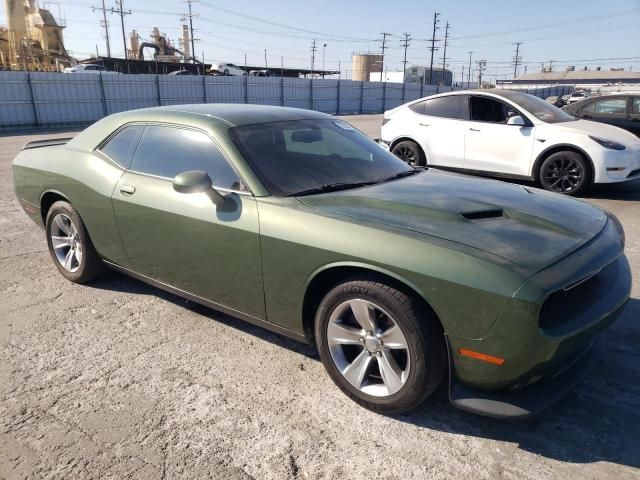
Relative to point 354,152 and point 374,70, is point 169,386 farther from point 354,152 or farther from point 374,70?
point 374,70

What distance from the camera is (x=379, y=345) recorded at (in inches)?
103

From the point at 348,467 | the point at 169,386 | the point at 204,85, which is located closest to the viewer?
the point at 348,467

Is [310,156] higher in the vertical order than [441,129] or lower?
higher

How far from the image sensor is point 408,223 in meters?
2.61

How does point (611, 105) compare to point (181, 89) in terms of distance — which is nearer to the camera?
point (611, 105)

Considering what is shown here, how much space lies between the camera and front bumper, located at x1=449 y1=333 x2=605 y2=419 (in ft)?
7.42

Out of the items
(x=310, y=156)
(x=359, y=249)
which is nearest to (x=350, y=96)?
(x=310, y=156)

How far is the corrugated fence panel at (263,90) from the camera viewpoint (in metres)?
27.1

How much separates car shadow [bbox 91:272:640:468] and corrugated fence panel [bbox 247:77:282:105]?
25.6 meters

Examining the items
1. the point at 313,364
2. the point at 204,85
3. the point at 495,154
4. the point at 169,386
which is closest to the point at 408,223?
the point at 313,364

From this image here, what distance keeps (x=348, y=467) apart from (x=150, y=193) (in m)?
2.26

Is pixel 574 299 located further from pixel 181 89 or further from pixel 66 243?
pixel 181 89

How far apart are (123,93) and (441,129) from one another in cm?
1779

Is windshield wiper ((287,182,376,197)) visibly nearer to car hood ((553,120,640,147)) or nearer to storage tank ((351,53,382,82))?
car hood ((553,120,640,147))
